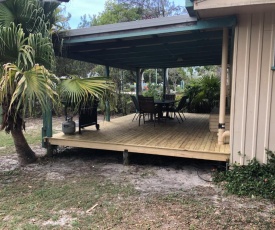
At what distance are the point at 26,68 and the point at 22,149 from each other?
1.60 meters

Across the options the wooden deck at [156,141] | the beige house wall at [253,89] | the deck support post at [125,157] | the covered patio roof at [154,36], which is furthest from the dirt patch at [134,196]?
the covered patio roof at [154,36]

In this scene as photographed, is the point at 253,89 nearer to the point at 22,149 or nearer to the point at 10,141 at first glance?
the point at 22,149

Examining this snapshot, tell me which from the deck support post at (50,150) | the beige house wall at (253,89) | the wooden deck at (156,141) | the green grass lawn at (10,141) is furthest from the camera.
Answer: the green grass lawn at (10,141)

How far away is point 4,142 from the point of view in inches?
274

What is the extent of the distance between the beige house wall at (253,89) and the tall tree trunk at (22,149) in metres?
3.63

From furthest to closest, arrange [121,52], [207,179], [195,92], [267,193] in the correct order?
[195,92]
[121,52]
[207,179]
[267,193]

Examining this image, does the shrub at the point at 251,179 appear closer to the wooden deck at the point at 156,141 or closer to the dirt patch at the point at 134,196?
the dirt patch at the point at 134,196

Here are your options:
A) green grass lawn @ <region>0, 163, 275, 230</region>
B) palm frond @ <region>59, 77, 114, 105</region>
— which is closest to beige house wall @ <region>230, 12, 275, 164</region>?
green grass lawn @ <region>0, 163, 275, 230</region>

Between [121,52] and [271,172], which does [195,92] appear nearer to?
[121,52]

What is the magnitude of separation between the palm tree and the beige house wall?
6.99 feet

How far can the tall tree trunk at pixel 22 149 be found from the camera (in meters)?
4.76

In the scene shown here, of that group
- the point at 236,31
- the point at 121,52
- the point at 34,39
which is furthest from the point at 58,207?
the point at 121,52

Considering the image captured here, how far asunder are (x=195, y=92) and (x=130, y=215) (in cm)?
840

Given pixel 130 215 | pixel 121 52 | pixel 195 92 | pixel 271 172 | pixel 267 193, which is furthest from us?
pixel 195 92
